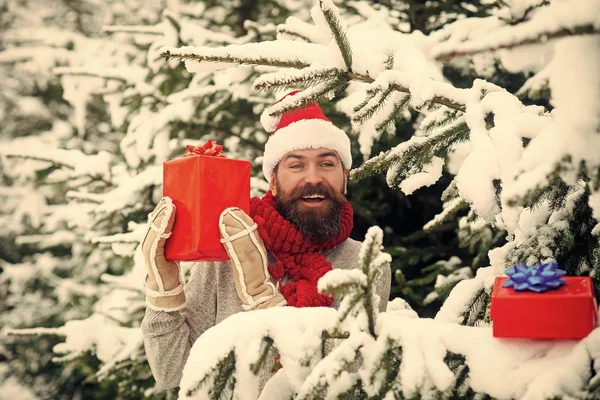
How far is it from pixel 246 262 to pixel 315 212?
54cm

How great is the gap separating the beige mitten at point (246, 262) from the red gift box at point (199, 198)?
1.5 inches

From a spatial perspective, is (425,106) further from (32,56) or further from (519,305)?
(32,56)

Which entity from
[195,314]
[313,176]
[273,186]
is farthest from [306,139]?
[195,314]

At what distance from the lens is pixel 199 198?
1902 mm

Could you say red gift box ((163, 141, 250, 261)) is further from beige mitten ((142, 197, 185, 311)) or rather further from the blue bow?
the blue bow

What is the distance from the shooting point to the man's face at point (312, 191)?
237cm

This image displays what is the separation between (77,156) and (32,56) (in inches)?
71.7

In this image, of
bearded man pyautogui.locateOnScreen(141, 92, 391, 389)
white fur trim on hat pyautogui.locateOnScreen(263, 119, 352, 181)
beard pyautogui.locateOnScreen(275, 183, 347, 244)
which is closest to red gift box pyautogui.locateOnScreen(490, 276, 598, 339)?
bearded man pyautogui.locateOnScreen(141, 92, 391, 389)

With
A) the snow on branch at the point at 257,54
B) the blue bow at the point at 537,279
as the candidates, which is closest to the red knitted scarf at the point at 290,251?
the snow on branch at the point at 257,54

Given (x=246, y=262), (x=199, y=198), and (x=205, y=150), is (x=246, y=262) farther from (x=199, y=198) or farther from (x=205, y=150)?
(x=205, y=150)

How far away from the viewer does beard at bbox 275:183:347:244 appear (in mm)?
2359

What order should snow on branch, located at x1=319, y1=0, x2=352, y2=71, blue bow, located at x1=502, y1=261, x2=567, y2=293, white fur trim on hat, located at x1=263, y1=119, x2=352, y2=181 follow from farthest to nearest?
1. white fur trim on hat, located at x1=263, y1=119, x2=352, y2=181
2. snow on branch, located at x1=319, y1=0, x2=352, y2=71
3. blue bow, located at x1=502, y1=261, x2=567, y2=293

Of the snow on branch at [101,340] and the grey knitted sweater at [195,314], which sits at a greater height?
the grey knitted sweater at [195,314]

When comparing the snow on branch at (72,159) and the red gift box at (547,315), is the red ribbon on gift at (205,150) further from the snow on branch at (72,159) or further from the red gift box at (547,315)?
the snow on branch at (72,159)
